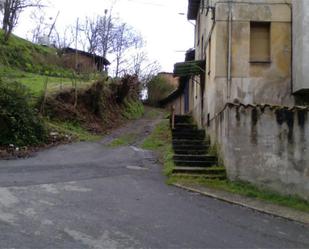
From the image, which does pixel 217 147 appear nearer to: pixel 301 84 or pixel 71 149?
pixel 301 84

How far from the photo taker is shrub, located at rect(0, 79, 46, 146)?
58.0 feet

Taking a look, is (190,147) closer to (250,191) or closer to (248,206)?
(250,191)

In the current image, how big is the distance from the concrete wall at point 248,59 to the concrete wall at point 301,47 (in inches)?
21.0

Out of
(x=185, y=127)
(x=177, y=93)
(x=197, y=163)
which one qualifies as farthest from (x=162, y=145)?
(x=177, y=93)

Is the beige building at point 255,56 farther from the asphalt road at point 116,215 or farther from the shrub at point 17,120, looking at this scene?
the shrub at point 17,120

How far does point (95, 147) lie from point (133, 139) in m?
3.25

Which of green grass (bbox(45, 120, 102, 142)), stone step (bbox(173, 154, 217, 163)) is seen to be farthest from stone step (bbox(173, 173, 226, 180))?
green grass (bbox(45, 120, 102, 142))

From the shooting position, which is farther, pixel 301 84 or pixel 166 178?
pixel 301 84

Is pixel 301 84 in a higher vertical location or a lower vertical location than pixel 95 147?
higher

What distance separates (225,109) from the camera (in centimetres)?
1384

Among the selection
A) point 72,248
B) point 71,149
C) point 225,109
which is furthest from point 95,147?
point 72,248

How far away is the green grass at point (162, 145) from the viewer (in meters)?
15.2

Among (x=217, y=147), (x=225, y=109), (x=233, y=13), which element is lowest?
(x=217, y=147)

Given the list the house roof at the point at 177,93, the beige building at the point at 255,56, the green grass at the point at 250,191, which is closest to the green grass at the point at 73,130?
the beige building at the point at 255,56
